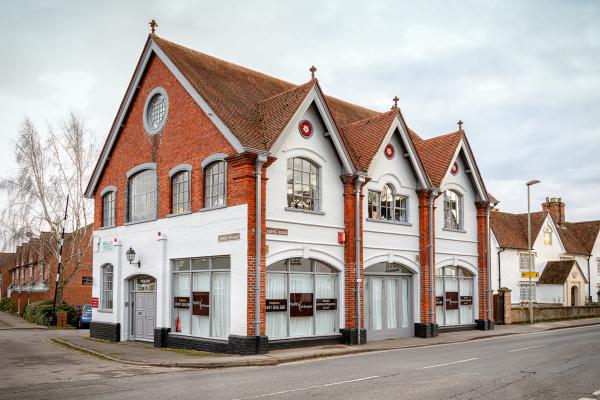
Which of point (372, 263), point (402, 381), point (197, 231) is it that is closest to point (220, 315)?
point (197, 231)

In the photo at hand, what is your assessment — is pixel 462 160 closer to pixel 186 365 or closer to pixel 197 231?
pixel 197 231

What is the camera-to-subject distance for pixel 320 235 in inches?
845

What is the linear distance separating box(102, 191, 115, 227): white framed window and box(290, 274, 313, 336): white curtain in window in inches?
397

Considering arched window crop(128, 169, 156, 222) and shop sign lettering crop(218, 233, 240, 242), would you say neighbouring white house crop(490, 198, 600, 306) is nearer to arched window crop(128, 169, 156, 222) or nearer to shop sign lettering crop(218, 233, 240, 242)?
arched window crop(128, 169, 156, 222)

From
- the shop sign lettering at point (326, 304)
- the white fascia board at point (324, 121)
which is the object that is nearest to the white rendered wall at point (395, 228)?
the white fascia board at point (324, 121)

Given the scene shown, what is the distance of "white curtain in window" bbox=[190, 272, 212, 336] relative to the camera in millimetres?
20641

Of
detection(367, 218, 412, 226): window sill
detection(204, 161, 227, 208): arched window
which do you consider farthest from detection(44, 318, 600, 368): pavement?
detection(204, 161, 227, 208): arched window

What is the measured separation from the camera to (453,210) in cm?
2852

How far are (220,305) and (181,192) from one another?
187 inches

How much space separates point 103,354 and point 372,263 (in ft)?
33.4

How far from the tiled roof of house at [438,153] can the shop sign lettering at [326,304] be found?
7.92 m

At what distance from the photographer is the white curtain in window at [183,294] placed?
2148cm

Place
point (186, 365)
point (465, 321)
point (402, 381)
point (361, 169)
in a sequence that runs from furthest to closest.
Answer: point (465, 321), point (361, 169), point (186, 365), point (402, 381)

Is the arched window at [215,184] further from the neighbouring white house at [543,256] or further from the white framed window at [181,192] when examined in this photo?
the neighbouring white house at [543,256]
